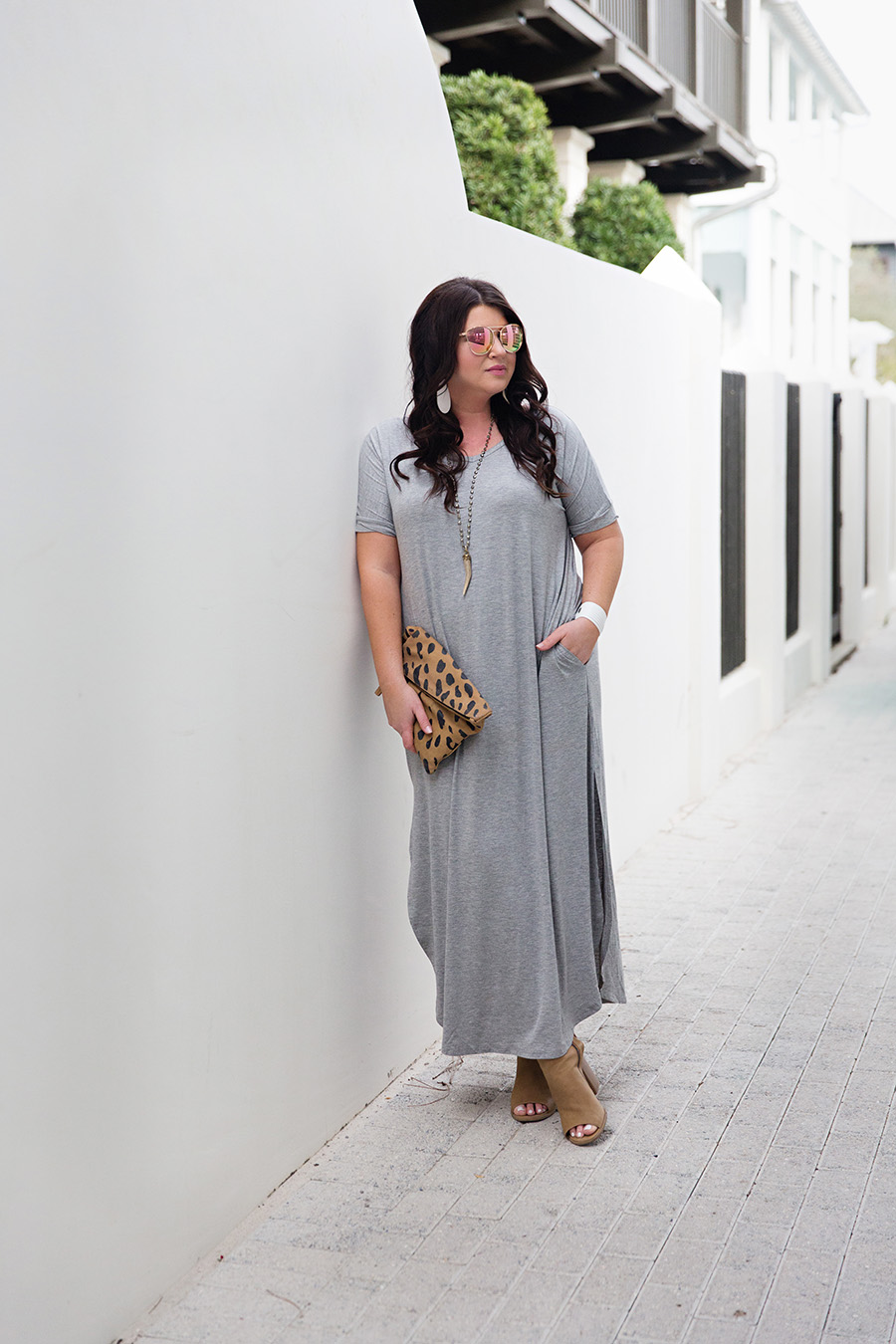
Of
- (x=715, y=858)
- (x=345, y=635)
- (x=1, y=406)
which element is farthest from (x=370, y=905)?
(x=715, y=858)

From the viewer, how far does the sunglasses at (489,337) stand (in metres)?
3.36

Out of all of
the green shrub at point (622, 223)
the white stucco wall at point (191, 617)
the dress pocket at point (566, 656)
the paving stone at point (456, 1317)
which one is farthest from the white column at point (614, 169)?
the paving stone at point (456, 1317)

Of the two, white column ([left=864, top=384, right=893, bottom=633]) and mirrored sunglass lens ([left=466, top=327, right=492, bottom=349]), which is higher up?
mirrored sunglass lens ([left=466, top=327, right=492, bottom=349])

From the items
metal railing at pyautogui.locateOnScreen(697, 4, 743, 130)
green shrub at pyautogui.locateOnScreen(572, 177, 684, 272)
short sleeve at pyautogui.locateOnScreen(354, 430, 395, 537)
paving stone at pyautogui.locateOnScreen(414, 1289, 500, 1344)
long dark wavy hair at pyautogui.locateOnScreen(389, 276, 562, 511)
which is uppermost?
metal railing at pyautogui.locateOnScreen(697, 4, 743, 130)

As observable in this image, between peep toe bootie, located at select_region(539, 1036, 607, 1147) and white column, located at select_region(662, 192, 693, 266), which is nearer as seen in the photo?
peep toe bootie, located at select_region(539, 1036, 607, 1147)

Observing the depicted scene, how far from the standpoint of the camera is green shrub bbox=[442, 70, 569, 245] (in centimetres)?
1066

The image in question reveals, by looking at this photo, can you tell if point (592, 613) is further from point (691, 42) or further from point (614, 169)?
point (691, 42)

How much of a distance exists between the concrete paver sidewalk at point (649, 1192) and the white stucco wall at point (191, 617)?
18cm

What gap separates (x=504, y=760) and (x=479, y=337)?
992 mm

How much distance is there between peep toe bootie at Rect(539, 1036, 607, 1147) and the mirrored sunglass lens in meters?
1.70

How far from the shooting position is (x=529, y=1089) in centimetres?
362

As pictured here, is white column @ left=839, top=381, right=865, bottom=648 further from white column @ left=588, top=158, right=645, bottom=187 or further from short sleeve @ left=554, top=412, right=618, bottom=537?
short sleeve @ left=554, top=412, right=618, bottom=537

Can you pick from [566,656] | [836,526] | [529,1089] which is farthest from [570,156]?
[529,1089]

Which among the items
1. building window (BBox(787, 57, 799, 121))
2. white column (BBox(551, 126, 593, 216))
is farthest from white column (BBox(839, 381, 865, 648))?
building window (BBox(787, 57, 799, 121))
